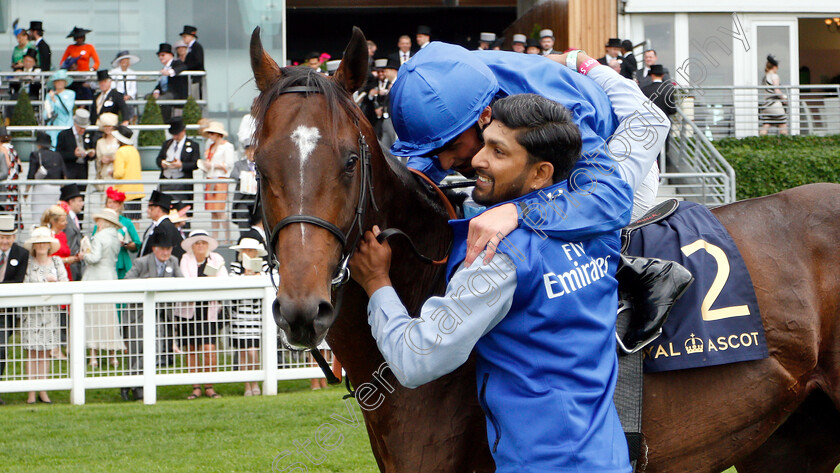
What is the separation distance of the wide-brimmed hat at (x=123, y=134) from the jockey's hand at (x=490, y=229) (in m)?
9.89

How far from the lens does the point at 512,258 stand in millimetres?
2012

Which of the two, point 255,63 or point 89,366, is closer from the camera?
point 255,63

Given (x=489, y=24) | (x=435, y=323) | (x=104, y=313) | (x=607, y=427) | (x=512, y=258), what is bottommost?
(x=104, y=313)

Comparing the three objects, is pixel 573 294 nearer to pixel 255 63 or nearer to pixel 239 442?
pixel 255 63

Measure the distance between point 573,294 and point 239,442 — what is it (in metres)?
4.29

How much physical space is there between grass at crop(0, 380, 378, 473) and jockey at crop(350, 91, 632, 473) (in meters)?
2.68

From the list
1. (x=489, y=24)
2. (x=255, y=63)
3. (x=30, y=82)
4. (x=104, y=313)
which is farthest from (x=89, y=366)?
(x=489, y=24)

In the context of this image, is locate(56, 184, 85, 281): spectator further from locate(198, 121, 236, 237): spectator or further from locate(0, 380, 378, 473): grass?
locate(0, 380, 378, 473): grass

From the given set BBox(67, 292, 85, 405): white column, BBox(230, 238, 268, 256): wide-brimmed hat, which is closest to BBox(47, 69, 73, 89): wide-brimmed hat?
BBox(230, 238, 268, 256): wide-brimmed hat

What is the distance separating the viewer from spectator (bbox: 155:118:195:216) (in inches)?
426

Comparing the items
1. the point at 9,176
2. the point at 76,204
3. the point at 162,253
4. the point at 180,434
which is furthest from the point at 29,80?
the point at 180,434

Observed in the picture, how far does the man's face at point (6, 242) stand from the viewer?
833 cm

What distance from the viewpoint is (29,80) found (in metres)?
14.3

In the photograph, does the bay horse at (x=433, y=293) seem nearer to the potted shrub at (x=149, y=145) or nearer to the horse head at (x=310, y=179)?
the horse head at (x=310, y=179)
